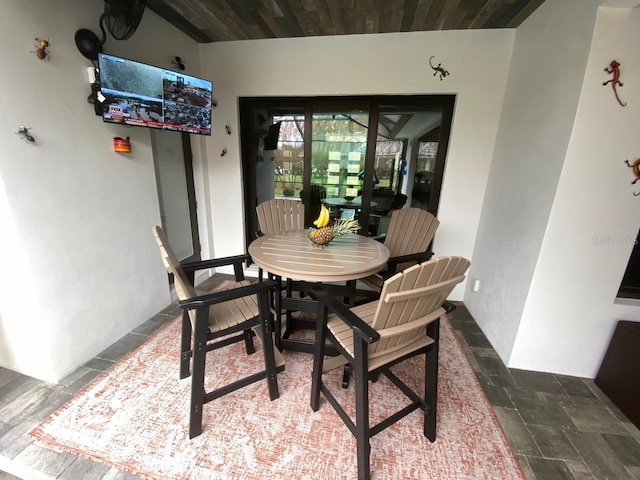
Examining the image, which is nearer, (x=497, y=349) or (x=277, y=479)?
(x=277, y=479)

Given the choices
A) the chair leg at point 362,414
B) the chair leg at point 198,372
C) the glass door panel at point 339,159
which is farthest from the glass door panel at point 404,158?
the chair leg at point 198,372

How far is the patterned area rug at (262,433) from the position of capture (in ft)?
4.06

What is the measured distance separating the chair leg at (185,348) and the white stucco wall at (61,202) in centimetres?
83

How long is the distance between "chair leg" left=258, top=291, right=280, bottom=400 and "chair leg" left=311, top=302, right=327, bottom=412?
26 cm

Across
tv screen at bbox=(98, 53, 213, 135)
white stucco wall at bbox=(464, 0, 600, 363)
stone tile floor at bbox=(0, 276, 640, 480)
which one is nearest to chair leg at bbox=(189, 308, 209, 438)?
stone tile floor at bbox=(0, 276, 640, 480)

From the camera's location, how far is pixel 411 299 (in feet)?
3.46

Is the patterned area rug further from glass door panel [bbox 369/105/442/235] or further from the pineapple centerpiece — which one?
glass door panel [bbox 369/105/442/235]

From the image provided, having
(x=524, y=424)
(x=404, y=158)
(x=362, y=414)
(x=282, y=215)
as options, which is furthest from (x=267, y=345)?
(x=404, y=158)

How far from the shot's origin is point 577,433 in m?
1.45

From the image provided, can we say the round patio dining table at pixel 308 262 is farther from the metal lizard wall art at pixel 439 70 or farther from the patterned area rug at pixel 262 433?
the metal lizard wall art at pixel 439 70

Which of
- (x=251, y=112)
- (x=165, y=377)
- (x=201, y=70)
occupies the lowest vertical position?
(x=165, y=377)

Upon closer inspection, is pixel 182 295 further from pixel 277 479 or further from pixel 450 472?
pixel 450 472

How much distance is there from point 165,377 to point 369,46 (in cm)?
337

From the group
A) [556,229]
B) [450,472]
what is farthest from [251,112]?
[450,472]
